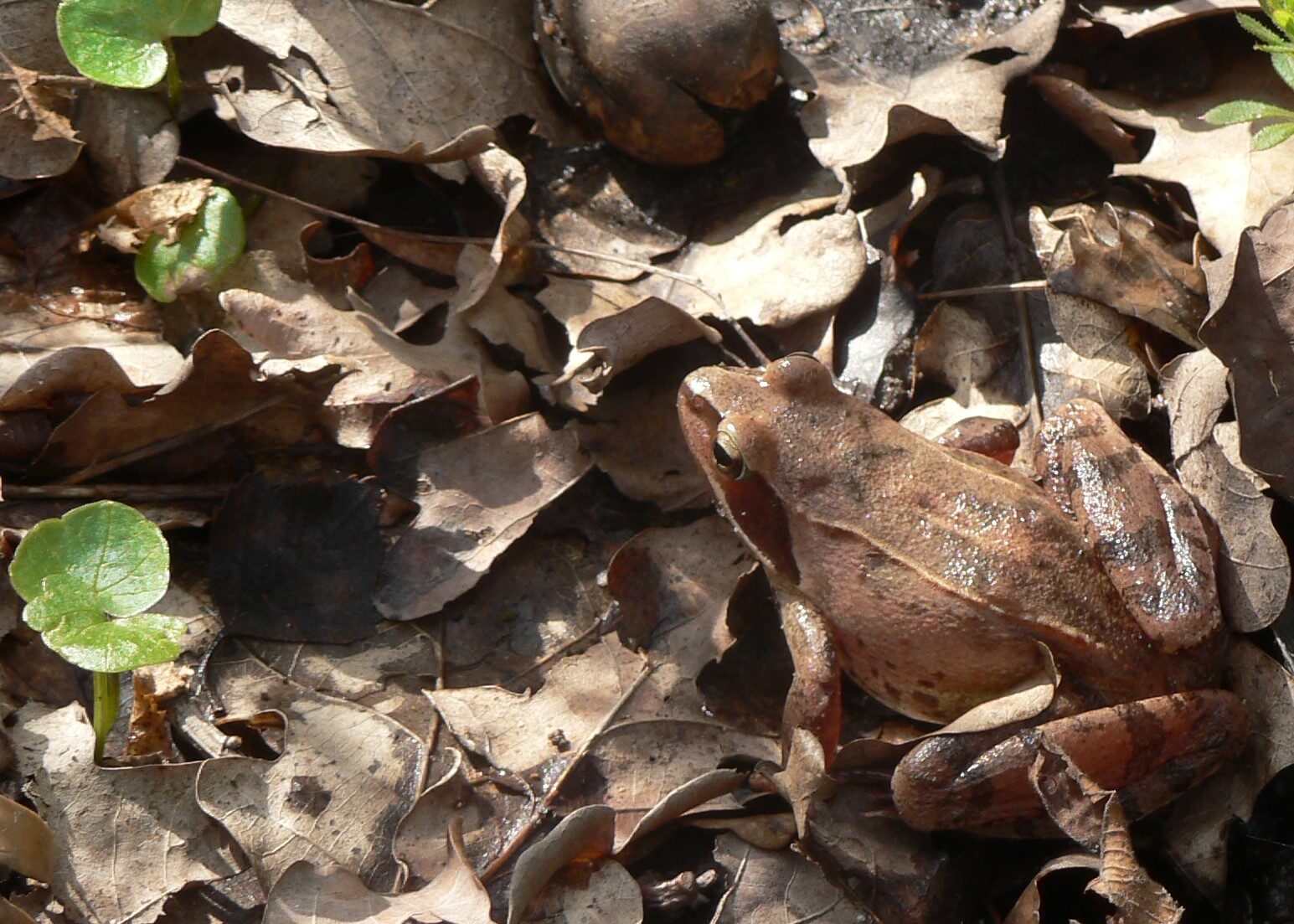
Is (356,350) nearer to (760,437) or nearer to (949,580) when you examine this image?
(760,437)

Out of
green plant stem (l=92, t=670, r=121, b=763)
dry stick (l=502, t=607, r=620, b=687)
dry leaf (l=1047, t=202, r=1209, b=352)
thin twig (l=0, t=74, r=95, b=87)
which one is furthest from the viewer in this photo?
thin twig (l=0, t=74, r=95, b=87)

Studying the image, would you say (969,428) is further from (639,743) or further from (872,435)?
(639,743)

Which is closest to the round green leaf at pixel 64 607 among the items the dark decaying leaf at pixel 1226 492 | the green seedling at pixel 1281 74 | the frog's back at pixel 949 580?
the frog's back at pixel 949 580

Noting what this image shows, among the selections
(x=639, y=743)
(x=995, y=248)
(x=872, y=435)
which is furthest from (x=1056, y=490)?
(x=639, y=743)

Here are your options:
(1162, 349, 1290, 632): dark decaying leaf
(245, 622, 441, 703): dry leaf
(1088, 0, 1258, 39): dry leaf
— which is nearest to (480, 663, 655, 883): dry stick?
(245, 622, 441, 703): dry leaf

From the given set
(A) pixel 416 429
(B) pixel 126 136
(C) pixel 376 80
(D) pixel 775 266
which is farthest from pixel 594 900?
(B) pixel 126 136

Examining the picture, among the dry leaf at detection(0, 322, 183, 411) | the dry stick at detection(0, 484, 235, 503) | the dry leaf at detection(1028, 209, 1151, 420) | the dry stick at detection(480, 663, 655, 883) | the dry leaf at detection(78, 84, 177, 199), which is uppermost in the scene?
the dry leaf at detection(78, 84, 177, 199)

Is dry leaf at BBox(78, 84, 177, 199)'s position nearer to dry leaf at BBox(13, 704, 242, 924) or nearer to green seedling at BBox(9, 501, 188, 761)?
green seedling at BBox(9, 501, 188, 761)

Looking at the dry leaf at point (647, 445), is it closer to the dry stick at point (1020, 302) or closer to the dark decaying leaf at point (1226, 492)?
the dry stick at point (1020, 302)
